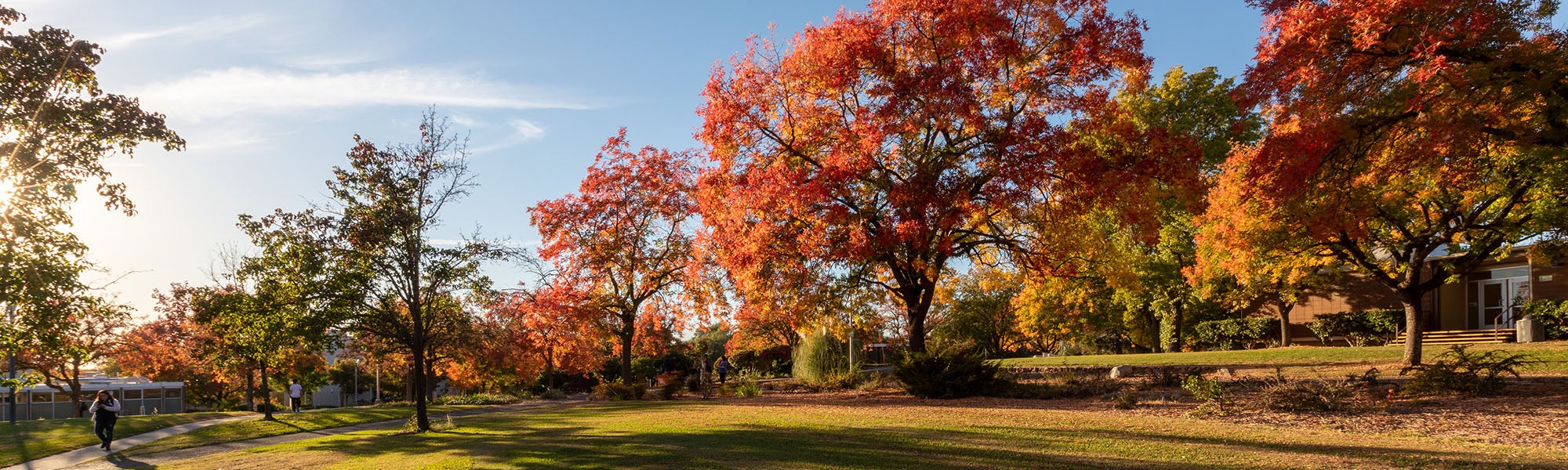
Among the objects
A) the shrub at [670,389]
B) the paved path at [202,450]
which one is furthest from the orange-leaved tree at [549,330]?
the paved path at [202,450]

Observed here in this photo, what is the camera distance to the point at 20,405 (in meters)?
36.2

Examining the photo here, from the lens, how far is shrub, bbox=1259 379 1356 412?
1241 centimetres

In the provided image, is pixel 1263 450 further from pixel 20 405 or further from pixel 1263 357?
pixel 20 405

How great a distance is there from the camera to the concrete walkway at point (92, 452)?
14.8m

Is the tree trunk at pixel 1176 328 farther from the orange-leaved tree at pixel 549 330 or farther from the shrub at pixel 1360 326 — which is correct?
the orange-leaved tree at pixel 549 330

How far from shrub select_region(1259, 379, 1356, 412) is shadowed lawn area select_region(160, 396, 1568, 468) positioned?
1.54 meters

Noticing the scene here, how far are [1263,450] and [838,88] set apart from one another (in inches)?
432

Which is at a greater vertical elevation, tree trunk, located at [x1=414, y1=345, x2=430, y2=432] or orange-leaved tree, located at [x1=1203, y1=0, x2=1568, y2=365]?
orange-leaved tree, located at [x1=1203, y1=0, x2=1568, y2=365]

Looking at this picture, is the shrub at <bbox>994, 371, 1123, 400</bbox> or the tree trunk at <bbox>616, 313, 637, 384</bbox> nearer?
the shrub at <bbox>994, 371, 1123, 400</bbox>

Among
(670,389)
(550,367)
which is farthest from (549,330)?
(550,367)

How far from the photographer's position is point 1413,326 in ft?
57.9

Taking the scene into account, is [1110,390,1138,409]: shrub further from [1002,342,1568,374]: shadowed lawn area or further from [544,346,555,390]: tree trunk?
[544,346,555,390]: tree trunk

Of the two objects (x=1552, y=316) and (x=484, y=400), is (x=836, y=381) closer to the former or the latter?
A: (x=484, y=400)

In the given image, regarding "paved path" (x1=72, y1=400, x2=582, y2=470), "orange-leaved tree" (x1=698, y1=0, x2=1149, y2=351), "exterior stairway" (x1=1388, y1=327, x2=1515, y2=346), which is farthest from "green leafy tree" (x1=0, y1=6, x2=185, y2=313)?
"exterior stairway" (x1=1388, y1=327, x2=1515, y2=346)
